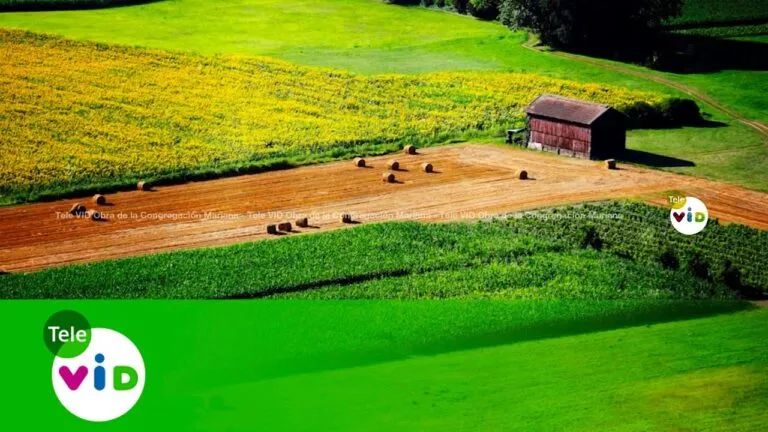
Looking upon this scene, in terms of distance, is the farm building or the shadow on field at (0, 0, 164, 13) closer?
the farm building

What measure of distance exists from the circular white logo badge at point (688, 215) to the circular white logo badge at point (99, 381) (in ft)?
84.3

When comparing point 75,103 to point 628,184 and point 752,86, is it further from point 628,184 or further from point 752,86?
point 752,86

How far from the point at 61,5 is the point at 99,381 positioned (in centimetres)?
3746

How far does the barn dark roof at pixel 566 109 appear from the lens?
2640 inches

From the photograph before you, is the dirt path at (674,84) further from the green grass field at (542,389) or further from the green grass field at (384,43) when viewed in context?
the green grass field at (542,389)

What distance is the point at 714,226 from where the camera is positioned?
183 feet

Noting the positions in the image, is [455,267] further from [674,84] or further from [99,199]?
[674,84]

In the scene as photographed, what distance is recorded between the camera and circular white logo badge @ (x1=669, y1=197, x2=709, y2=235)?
185 feet

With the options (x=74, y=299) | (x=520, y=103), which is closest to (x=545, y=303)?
(x=74, y=299)

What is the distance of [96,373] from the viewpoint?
4094 centimetres

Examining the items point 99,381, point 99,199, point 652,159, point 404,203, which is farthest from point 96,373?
point 652,159

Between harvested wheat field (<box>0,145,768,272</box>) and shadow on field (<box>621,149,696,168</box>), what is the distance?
152 centimetres

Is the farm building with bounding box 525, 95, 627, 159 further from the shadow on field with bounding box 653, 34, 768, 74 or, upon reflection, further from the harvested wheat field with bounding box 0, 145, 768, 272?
the shadow on field with bounding box 653, 34, 768, 74

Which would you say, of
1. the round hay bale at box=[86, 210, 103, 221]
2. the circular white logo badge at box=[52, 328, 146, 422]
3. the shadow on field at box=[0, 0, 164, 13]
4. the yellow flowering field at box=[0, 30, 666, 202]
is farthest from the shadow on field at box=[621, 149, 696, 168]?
the circular white logo badge at box=[52, 328, 146, 422]
